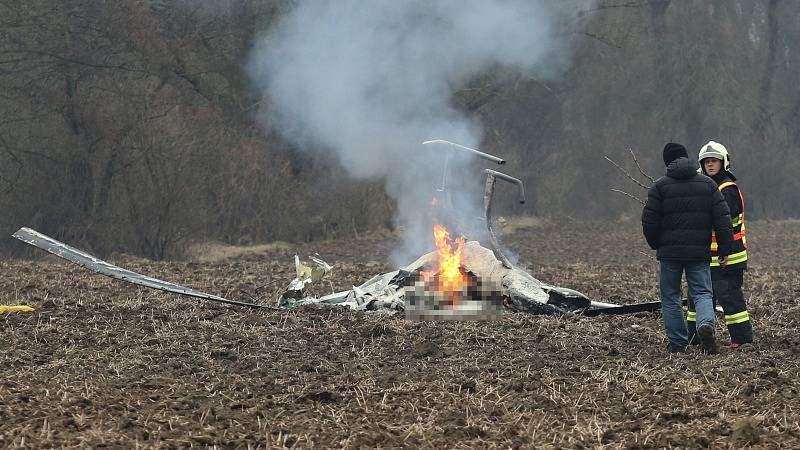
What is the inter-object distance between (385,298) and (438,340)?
5.71ft

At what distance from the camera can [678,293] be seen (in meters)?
8.66

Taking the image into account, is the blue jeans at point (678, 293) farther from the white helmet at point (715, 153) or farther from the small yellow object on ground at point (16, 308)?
the small yellow object on ground at point (16, 308)

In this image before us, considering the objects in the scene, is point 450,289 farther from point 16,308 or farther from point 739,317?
point 16,308

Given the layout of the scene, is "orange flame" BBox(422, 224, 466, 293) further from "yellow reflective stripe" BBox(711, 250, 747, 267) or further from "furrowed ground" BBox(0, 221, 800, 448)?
"yellow reflective stripe" BBox(711, 250, 747, 267)

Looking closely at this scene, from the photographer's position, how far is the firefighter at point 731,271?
8633 millimetres

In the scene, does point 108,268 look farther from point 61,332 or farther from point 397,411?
point 397,411

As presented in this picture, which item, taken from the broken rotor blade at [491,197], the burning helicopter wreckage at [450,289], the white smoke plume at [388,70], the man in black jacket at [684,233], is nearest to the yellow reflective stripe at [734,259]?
the man in black jacket at [684,233]

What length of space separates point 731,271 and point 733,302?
0.83ft

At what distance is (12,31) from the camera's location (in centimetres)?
1989

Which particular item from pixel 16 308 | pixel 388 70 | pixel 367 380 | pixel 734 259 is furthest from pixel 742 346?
pixel 388 70

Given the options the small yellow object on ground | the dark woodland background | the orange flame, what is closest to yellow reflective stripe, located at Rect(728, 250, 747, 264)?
the orange flame

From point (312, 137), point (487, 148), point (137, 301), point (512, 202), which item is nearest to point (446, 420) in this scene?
point (137, 301)

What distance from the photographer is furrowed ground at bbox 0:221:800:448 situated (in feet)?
→ 19.7

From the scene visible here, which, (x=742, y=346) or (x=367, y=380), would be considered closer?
(x=367, y=380)
